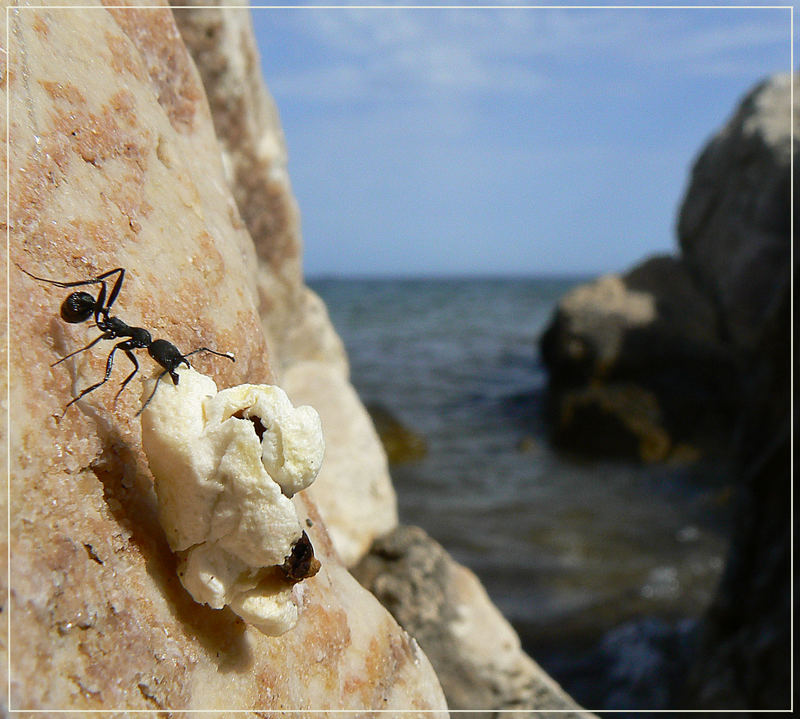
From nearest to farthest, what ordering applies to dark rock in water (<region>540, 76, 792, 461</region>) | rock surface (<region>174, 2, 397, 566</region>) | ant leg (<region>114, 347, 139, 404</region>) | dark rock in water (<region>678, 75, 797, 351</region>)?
ant leg (<region>114, 347, 139, 404</region>) < rock surface (<region>174, 2, 397, 566</region>) < dark rock in water (<region>678, 75, 797, 351</region>) < dark rock in water (<region>540, 76, 792, 461</region>)

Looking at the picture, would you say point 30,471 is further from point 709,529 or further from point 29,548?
point 709,529

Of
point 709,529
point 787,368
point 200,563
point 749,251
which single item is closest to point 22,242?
point 200,563

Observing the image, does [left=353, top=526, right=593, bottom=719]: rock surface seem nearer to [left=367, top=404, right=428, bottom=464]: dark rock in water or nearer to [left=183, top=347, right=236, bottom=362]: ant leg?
[left=183, top=347, right=236, bottom=362]: ant leg

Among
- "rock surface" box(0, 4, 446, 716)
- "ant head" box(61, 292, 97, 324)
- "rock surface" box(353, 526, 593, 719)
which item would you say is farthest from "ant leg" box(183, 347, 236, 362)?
"rock surface" box(353, 526, 593, 719)

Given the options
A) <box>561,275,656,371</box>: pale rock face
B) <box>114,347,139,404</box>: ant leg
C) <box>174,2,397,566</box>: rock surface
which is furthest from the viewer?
<box>561,275,656,371</box>: pale rock face

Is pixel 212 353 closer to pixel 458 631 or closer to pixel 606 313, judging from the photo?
pixel 458 631

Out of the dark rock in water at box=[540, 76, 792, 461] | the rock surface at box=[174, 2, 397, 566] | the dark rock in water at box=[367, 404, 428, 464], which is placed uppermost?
the rock surface at box=[174, 2, 397, 566]

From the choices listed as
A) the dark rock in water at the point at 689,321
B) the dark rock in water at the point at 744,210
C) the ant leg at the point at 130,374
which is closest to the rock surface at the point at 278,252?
the ant leg at the point at 130,374
